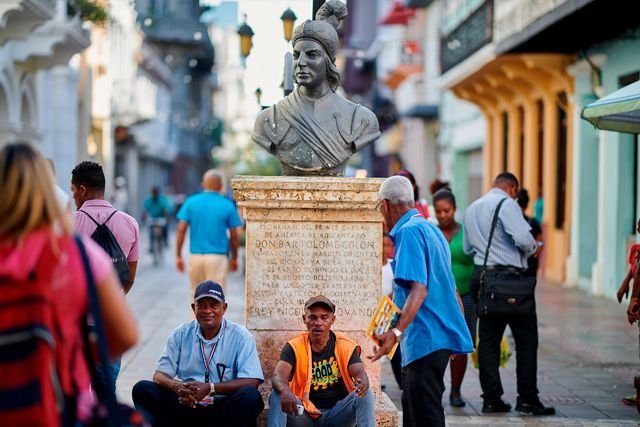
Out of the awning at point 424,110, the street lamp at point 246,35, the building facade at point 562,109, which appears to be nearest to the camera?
the street lamp at point 246,35

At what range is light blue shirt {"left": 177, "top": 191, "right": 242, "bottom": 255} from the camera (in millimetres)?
12672

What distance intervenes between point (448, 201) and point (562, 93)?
14.1 meters

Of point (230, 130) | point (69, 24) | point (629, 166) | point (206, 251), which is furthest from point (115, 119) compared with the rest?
point (230, 130)

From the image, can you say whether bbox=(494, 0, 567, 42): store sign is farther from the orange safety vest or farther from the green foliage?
the orange safety vest

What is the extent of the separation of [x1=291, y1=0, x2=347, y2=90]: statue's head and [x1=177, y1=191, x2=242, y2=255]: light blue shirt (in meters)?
4.56

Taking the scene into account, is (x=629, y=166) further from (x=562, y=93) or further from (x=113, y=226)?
(x=113, y=226)

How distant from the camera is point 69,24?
22.2m

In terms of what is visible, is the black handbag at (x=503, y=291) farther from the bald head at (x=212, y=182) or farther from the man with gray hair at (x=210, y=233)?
the bald head at (x=212, y=182)

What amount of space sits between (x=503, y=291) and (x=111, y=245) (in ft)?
10.3

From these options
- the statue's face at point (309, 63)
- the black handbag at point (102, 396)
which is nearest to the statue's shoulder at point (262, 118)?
the statue's face at point (309, 63)

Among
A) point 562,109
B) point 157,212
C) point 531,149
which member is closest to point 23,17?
point 157,212

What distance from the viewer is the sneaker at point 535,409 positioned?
353 inches

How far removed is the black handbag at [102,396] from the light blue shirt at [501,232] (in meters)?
5.26

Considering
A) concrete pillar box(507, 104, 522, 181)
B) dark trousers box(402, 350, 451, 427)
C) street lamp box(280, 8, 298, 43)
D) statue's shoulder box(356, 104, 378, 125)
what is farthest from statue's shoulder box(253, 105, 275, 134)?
concrete pillar box(507, 104, 522, 181)
